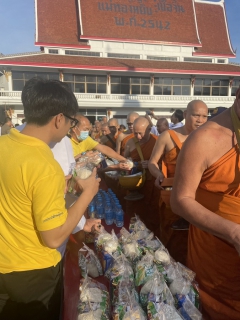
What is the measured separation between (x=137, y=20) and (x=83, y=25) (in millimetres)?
4432

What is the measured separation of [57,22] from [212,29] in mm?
13174

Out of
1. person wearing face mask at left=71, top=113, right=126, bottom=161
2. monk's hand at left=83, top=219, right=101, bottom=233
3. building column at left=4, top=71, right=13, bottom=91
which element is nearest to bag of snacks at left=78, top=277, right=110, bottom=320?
monk's hand at left=83, top=219, right=101, bottom=233

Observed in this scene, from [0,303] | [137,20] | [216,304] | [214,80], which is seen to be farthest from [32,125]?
[137,20]

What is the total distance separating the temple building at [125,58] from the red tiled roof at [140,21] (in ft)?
0.25

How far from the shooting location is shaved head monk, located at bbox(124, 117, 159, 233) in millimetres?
2959

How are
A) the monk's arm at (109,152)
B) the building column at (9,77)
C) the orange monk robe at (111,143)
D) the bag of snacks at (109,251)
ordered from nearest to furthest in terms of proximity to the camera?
1. the bag of snacks at (109,251)
2. the monk's arm at (109,152)
3. the orange monk robe at (111,143)
4. the building column at (9,77)

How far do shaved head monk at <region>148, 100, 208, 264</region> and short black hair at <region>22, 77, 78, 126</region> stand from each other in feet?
4.27

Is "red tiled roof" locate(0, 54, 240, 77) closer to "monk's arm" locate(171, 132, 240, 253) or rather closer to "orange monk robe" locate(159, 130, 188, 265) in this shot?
"orange monk robe" locate(159, 130, 188, 265)

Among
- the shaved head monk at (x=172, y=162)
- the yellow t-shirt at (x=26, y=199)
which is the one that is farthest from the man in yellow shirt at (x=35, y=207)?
the shaved head monk at (x=172, y=162)

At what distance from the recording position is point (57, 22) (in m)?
19.7

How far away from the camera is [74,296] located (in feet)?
4.22

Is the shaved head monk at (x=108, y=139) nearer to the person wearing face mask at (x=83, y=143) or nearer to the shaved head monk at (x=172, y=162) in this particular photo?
the person wearing face mask at (x=83, y=143)

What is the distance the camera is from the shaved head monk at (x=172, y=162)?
7.25 ft

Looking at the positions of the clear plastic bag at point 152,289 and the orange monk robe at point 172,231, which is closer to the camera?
the clear plastic bag at point 152,289
